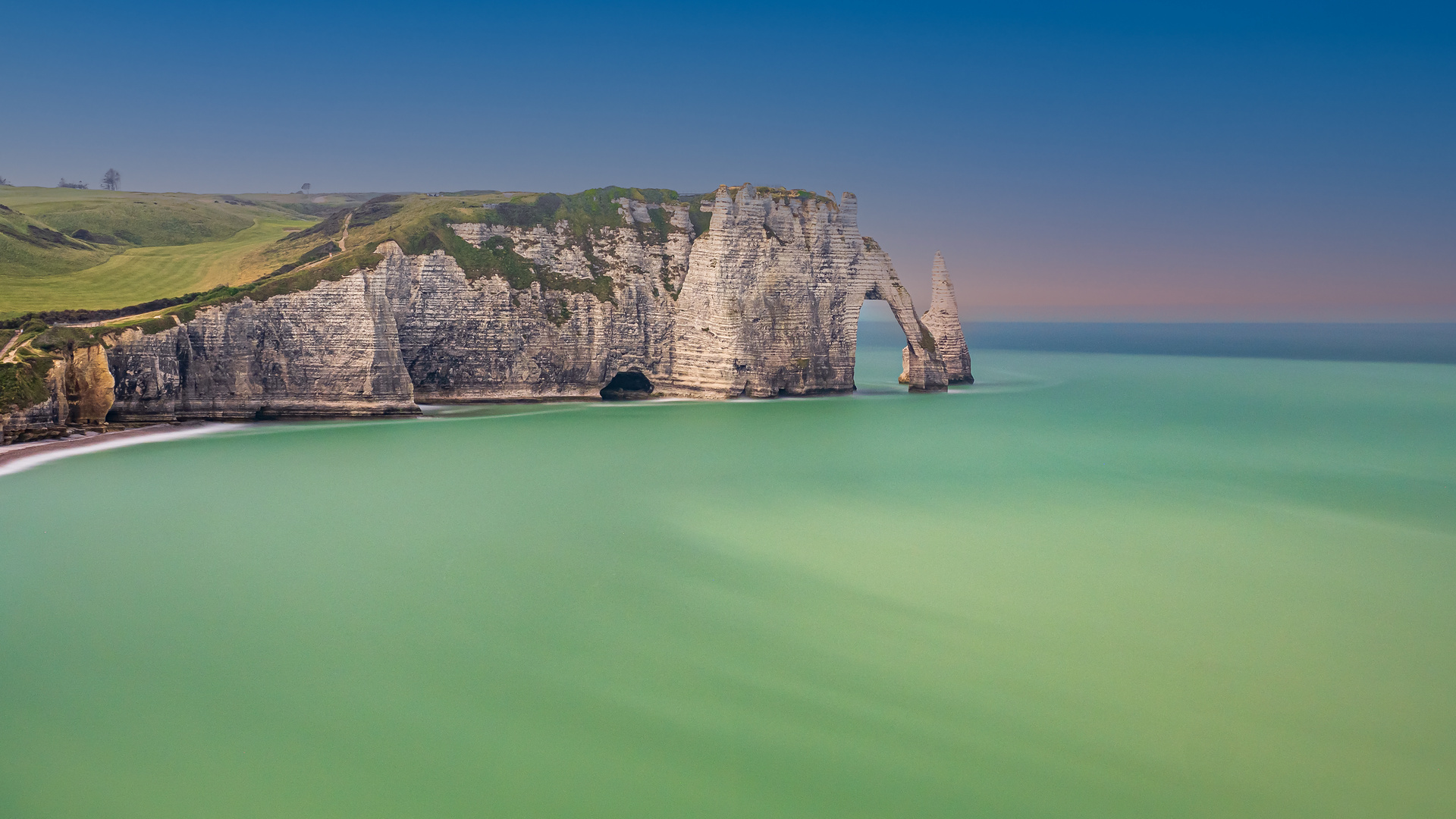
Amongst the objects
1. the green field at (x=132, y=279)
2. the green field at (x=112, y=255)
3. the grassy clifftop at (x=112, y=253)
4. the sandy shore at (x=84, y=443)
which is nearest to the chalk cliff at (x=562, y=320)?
the sandy shore at (x=84, y=443)

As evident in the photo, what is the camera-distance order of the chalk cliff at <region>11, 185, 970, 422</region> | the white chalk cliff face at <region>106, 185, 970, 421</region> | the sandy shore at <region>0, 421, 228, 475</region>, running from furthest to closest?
the white chalk cliff face at <region>106, 185, 970, 421</region> → the chalk cliff at <region>11, 185, 970, 422</region> → the sandy shore at <region>0, 421, 228, 475</region>

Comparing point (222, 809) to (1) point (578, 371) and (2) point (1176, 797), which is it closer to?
(2) point (1176, 797)


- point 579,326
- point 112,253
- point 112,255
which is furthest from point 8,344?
point 112,253

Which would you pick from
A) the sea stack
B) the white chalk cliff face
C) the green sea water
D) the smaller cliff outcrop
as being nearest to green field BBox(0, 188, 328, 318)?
the smaller cliff outcrop

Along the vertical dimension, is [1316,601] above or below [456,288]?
below

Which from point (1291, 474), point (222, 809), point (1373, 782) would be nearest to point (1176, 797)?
point (1373, 782)

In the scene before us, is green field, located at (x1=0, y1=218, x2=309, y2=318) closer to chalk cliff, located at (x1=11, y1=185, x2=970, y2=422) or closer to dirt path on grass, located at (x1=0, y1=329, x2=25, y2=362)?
dirt path on grass, located at (x1=0, y1=329, x2=25, y2=362)
